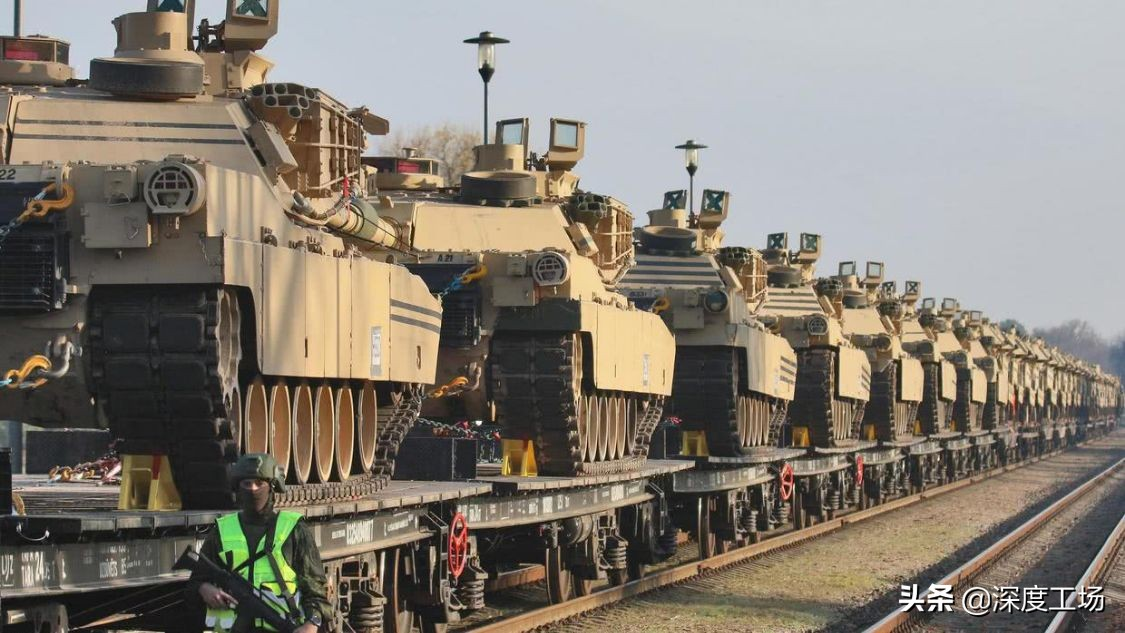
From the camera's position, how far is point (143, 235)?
1091cm

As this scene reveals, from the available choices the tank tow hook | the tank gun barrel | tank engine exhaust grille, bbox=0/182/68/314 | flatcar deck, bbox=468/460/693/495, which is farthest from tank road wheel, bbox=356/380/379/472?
tank engine exhaust grille, bbox=0/182/68/314

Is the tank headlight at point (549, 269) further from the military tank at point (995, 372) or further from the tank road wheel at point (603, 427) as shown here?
the military tank at point (995, 372)

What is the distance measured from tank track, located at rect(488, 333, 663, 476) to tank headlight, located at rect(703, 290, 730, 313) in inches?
262

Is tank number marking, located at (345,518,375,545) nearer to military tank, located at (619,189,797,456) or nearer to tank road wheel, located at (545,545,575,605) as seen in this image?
tank road wheel, located at (545,545,575,605)

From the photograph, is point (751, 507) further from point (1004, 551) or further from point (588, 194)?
point (588, 194)

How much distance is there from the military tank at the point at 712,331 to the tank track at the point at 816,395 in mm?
3027

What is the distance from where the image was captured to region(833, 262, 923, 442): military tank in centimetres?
3938

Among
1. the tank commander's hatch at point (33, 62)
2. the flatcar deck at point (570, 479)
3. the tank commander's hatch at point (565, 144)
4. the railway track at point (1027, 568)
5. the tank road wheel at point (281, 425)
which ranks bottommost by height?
the railway track at point (1027, 568)

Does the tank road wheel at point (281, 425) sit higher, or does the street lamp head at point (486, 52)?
the street lamp head at point (486, 52)

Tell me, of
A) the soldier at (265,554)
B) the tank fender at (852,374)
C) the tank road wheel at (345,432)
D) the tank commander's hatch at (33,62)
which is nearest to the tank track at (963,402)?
the tank fender at (852,374)

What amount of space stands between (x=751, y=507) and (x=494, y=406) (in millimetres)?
8709

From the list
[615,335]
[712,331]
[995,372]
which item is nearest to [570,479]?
[615,335]

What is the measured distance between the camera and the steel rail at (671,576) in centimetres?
1586

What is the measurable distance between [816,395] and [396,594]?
19.1m
